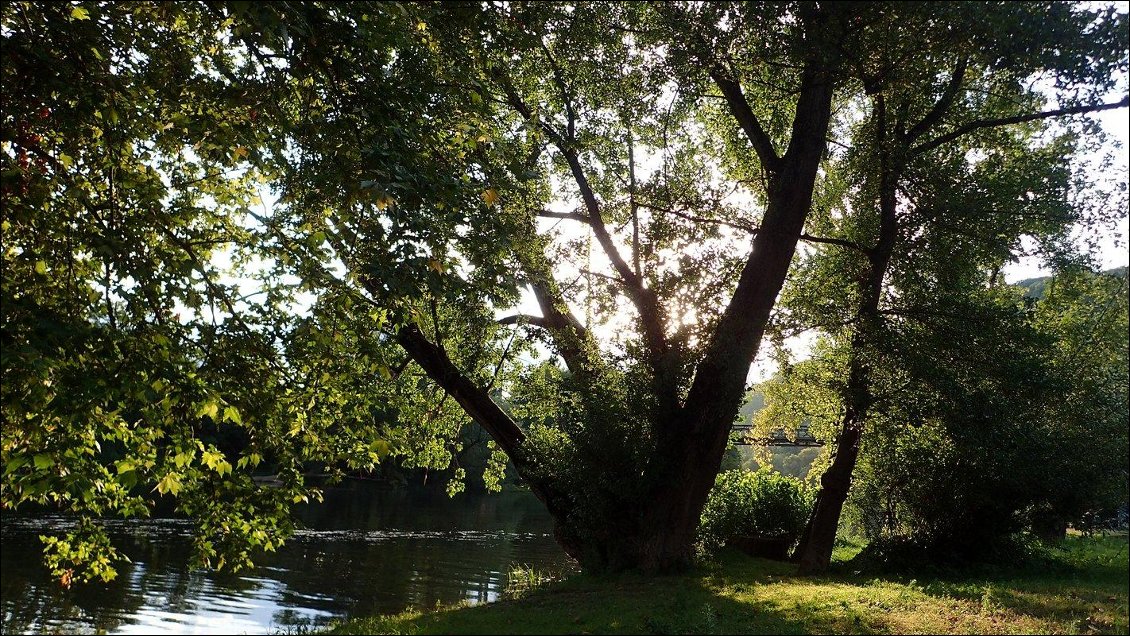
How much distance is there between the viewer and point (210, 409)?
23.2ft

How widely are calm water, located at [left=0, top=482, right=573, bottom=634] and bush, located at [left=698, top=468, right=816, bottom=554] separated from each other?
4.11 m

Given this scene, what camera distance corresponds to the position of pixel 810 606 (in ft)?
32.6

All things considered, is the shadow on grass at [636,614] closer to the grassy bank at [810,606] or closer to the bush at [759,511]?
the grassy bank at [810,606]

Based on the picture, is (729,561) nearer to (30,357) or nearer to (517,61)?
(517,61)

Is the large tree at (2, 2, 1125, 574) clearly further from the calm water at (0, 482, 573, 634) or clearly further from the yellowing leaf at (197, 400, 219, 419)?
the calm water at (0, 482, 573, 634)

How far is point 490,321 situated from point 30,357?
9.64 metres

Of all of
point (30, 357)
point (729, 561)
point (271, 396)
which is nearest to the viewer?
point (30, 357)

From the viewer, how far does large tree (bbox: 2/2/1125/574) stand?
7.29 meters

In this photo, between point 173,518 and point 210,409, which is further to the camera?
point 173,518

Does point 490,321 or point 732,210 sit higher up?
point 732,210

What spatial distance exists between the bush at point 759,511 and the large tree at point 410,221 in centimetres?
609

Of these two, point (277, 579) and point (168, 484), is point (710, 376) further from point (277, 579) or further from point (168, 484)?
point (277, 579)

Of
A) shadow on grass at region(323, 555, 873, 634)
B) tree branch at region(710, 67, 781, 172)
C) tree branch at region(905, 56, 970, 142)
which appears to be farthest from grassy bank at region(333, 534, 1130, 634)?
tree branch at region(905, 56, 970, 142)

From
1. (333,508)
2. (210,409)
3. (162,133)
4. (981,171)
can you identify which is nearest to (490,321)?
(162,133)
